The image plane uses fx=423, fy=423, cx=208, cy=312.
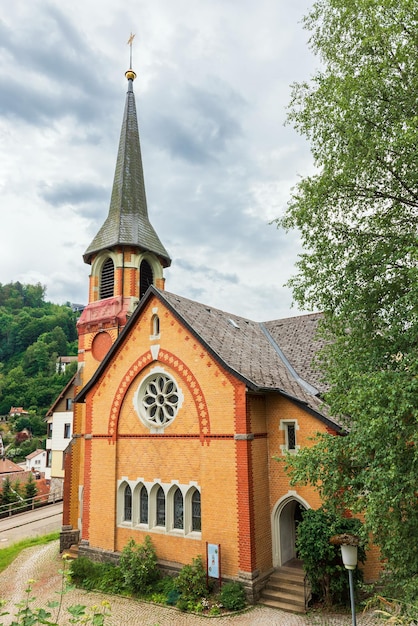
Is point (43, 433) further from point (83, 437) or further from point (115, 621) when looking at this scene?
point (115, 621)

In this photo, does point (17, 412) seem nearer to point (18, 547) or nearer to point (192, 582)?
point (18, 547)

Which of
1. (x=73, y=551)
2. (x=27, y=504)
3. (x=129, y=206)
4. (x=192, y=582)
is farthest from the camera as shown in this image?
(x=27, y=504)

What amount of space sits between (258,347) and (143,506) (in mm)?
7714

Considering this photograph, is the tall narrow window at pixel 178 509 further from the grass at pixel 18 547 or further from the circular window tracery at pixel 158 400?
the grass at pixel 18 547

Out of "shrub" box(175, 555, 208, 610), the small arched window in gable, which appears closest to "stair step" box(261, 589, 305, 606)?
"shrub" box(175, 555, 208, 610)

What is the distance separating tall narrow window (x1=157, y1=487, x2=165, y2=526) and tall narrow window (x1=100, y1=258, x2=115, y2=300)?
9.89 metres

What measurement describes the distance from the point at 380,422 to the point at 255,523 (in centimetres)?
805

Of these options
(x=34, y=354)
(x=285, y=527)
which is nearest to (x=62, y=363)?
(x=34, y=354)

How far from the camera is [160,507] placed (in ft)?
50.2

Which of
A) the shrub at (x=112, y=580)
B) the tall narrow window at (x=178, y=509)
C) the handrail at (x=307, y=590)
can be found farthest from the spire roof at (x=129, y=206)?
the handrail at (x=307, y=590)

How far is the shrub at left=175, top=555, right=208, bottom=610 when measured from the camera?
41.0 ft

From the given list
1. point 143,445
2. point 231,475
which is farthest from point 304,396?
point 143,445

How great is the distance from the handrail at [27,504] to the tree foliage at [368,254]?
26340 mm

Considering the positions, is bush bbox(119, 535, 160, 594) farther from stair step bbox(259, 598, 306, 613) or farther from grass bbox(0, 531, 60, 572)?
grass bbox(0, 531, 60, 572)
